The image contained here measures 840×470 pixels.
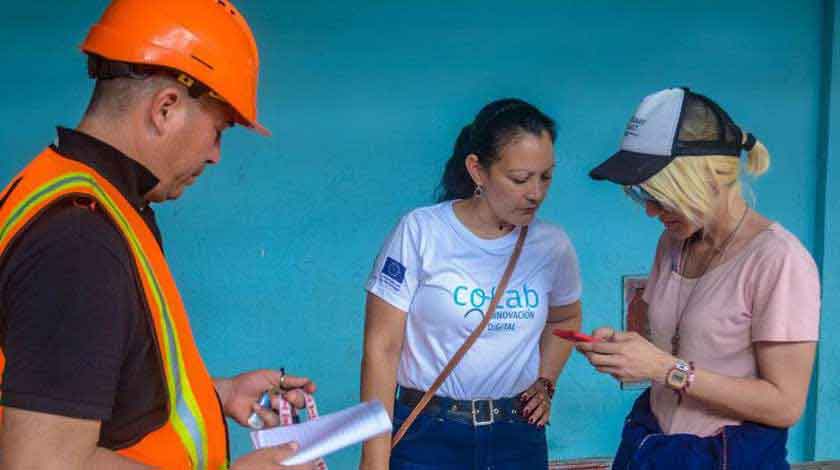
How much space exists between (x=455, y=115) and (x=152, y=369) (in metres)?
2.68

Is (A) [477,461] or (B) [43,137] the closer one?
(A) [477,461]

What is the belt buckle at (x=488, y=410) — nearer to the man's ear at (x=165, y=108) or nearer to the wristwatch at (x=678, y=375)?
the wristwatch at (x=678, y=375)

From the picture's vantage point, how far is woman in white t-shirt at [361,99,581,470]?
9.16ft

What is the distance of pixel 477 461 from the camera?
9.08ft

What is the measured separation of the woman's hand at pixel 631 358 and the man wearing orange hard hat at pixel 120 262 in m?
0.87

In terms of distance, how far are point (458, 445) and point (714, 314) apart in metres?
0.92

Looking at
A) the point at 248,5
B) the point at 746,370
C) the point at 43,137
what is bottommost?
the point at 746,370

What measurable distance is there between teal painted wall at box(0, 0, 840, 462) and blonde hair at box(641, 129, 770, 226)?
6.22 ft

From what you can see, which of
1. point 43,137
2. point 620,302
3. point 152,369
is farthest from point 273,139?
point 152,369

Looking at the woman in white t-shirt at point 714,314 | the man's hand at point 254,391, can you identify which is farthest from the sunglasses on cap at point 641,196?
the man's hand at point 254,391

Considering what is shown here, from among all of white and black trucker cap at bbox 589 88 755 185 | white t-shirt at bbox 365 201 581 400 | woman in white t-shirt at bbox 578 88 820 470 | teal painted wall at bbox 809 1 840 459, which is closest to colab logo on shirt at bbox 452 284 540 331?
white t-shirt at bbox 365 201 581 400

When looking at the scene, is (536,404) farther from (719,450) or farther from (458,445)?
(719,450)

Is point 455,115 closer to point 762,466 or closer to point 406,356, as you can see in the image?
point 406,356

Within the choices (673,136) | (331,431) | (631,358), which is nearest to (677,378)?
(631,358)
